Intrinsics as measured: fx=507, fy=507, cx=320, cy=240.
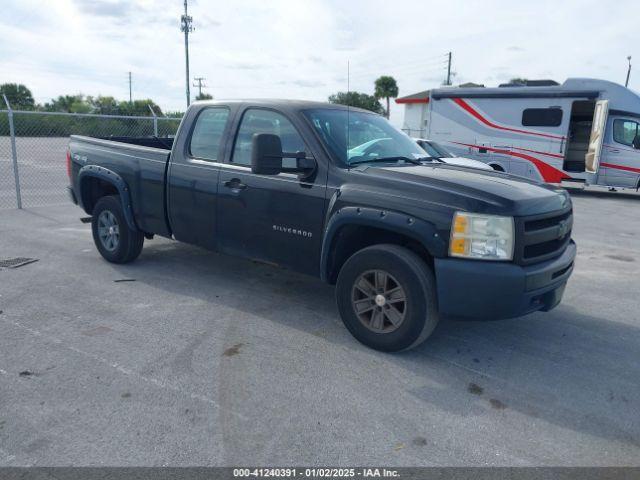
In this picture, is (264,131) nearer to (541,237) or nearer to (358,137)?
(358,137)


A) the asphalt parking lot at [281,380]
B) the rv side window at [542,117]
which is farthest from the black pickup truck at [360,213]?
the rv side window at [542,117]

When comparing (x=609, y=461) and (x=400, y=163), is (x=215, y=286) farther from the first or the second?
(x=609, y=461)

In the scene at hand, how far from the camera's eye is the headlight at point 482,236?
11.2ft

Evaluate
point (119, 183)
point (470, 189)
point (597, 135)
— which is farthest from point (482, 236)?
point (597, 135)

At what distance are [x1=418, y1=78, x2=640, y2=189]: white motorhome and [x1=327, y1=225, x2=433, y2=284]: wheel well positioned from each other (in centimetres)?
1301

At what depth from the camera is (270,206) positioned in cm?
442

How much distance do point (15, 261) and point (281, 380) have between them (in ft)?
14.3

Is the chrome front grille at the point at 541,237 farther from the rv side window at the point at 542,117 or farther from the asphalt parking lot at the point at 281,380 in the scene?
the rv side window at the point at 542,117

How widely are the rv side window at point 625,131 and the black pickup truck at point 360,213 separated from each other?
12.4 meters

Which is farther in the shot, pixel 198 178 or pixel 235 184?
pixel 198 178

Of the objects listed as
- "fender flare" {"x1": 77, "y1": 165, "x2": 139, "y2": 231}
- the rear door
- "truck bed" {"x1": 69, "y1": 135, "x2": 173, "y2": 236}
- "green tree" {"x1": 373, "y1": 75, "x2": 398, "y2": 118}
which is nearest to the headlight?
the rear door

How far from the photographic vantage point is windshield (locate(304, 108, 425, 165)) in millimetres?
4273

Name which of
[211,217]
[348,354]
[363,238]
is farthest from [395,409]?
[211,217]

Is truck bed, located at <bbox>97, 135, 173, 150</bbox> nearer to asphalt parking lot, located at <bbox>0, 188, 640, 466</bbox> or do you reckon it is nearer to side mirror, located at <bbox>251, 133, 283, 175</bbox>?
asphalt parking lot, located at <bbox>0, 188, 640, 466</bbox>
